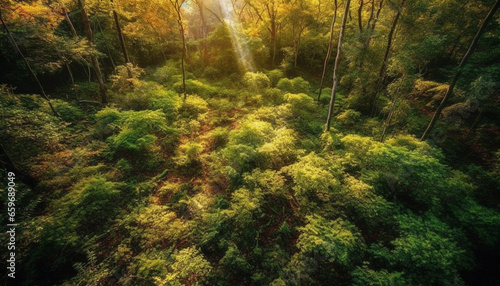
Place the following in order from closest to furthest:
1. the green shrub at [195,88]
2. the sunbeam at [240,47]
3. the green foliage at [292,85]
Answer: the green shrub at [195,88] → the green foliage at [292,85] → the sunbeam at [240,47]

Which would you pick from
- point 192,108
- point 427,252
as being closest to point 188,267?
point 427,252

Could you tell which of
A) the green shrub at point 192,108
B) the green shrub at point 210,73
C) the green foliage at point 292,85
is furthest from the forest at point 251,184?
the green shrub at point 210,73

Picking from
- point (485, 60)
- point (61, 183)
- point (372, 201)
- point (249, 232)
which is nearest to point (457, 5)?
point (485, 60)

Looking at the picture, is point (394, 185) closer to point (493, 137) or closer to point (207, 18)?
point (493, 137)

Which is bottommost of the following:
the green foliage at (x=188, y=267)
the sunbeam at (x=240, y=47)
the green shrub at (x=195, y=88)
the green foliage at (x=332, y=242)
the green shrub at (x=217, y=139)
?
the green foliage at (x=188, y=267)

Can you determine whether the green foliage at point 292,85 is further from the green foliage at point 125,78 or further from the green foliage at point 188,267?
the green foliage at point 188,267

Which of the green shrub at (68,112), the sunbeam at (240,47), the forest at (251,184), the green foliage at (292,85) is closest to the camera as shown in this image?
the forest at (251,184)

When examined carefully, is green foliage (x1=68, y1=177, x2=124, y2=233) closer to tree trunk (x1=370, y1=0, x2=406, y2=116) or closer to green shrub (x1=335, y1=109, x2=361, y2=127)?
green shrub (x1=335, y1=109, x2=361, y2=127)

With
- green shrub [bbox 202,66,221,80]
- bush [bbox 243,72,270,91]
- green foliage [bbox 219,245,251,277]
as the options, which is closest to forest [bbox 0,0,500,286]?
green foliage [bbox 219,245,251,277]

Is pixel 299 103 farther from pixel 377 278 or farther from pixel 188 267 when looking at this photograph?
pixel 188 267

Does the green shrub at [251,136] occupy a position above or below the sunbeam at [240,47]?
below

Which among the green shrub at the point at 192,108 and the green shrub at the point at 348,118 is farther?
the green shrub at the point at 192,108
